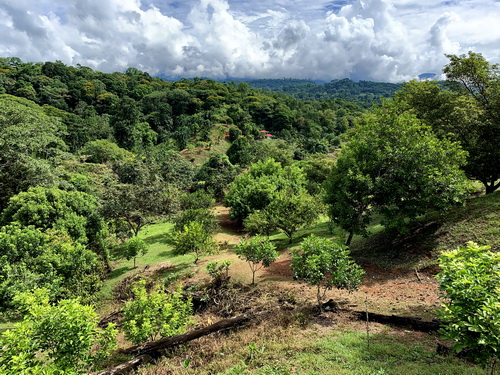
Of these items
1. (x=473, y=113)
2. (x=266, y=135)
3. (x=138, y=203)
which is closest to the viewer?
(x=473, y=113)

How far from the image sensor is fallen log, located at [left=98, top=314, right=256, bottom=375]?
9.25 m

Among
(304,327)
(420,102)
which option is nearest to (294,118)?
(420,102)

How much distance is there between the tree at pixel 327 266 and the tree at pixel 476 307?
538cm

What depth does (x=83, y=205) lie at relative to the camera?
802 inches

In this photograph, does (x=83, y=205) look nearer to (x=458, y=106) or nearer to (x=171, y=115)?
(x=458, y=106)

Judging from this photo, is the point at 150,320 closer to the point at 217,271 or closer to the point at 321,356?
the point at 321,356

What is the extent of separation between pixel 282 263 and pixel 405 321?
32.2ft

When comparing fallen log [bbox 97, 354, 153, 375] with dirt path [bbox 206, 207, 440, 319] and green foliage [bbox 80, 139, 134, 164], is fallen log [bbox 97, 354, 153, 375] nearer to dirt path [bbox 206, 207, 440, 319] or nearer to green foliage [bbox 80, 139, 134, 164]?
dirt path [bbox 206, 207, 440, 319]

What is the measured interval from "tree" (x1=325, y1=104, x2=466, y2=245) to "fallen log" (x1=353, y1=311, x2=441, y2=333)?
576cm

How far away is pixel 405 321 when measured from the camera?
9578mm

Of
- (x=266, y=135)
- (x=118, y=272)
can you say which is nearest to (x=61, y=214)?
(x=118, y=272)

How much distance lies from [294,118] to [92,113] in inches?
2295

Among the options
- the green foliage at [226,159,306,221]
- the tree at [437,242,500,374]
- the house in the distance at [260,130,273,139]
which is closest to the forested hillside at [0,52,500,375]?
the tree at [437,242,500,374]

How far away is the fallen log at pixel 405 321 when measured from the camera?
357 inches
